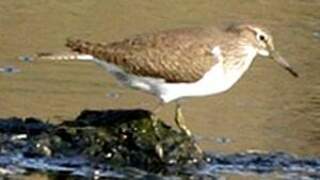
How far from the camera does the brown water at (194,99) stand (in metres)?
11.1

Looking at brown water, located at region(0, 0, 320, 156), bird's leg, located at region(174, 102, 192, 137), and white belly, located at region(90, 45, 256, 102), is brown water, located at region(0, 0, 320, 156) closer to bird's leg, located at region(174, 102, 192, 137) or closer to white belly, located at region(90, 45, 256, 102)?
bird's leg, located at region(174, 102, 192, 137)

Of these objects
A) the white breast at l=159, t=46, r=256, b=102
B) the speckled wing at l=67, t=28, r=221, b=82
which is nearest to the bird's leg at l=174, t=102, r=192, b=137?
the white breast at l=159, t=46, r=256, b=102

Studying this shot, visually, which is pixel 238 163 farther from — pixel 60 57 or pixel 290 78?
pixel 290 78

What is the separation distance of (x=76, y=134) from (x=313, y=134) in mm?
2020

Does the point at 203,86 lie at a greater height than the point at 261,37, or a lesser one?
lesser

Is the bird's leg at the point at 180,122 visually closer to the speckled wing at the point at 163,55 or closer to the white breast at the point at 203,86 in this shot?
the white breast at the point at 203,86

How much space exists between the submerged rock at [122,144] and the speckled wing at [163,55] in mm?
332

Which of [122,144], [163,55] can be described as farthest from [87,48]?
[122,144]

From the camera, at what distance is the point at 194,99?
1195cm

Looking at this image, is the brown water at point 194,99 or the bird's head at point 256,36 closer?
the bird's head at point 256,36

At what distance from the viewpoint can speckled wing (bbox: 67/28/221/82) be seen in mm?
9938

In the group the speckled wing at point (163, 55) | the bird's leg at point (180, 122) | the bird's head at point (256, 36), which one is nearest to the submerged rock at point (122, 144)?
the bird's leg at point (180, 122)

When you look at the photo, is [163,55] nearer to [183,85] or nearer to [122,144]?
[183,85]

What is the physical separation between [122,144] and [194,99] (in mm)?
2068
